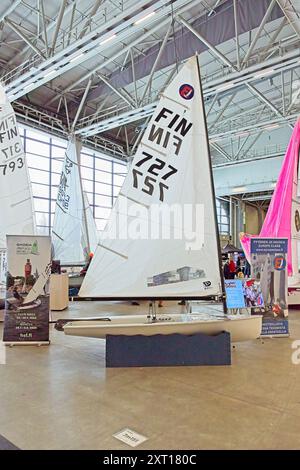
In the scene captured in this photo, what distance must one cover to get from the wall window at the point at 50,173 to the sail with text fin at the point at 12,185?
8214 mm

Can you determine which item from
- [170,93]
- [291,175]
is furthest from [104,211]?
[170,93]

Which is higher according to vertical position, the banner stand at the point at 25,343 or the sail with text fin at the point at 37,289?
the sail with text fin at the point at 37,289

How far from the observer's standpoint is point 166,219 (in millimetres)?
3715

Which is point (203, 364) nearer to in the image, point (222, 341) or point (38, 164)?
point (222, 341)

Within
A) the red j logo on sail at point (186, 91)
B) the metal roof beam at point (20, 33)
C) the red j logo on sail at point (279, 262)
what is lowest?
the red j logo on sail at point (279, 262)

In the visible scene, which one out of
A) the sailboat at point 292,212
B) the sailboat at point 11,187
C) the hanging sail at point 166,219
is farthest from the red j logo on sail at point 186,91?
the sailboat at point 292,212

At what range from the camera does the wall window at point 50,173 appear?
14660 mm

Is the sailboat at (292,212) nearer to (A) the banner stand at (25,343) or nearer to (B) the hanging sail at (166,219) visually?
(B) the hanging sail at (166,219)

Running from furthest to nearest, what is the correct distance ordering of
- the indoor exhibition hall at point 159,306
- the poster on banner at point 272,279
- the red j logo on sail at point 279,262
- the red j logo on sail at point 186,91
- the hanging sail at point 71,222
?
the hanging sail at point 71,222
the red j logo on sail at point 279,262
the poster on banner at point 272,279
the red j logo on sail at point 186,91
the indoor exhibition hall at point 159,306

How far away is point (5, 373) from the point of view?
3604 mm

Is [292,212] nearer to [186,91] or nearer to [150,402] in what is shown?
[186,91]

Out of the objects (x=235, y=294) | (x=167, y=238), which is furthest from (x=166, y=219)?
(x=235, y=294)

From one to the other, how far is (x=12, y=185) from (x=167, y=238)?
3.10 metres

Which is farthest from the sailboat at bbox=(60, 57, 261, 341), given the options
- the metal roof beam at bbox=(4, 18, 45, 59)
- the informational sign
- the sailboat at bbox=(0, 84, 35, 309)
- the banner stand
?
the metal roof beam at bbox=(4, 18, 45, 59)
